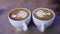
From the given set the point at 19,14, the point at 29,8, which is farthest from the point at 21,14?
the point at 29,8

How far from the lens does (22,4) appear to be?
0.58 m

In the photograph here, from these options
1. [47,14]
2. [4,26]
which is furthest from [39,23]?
[4,26]

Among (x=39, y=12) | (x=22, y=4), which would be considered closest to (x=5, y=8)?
(x=22, y=4)

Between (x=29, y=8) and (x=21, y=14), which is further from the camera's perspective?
(x=29, y=8)

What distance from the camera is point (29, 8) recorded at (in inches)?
21.9

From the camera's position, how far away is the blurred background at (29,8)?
464 millimetres

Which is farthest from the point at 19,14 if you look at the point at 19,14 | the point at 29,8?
the point at 29,8

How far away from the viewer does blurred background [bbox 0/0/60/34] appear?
0.46 m

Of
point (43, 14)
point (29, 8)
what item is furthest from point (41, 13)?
point (29, 8)

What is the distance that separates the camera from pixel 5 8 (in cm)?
56

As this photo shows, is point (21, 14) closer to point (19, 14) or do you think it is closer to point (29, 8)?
point (19, 14)

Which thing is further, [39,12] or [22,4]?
[22,4]

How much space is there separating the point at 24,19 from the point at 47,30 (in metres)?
0.11

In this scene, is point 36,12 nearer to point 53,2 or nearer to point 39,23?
point 39,23
